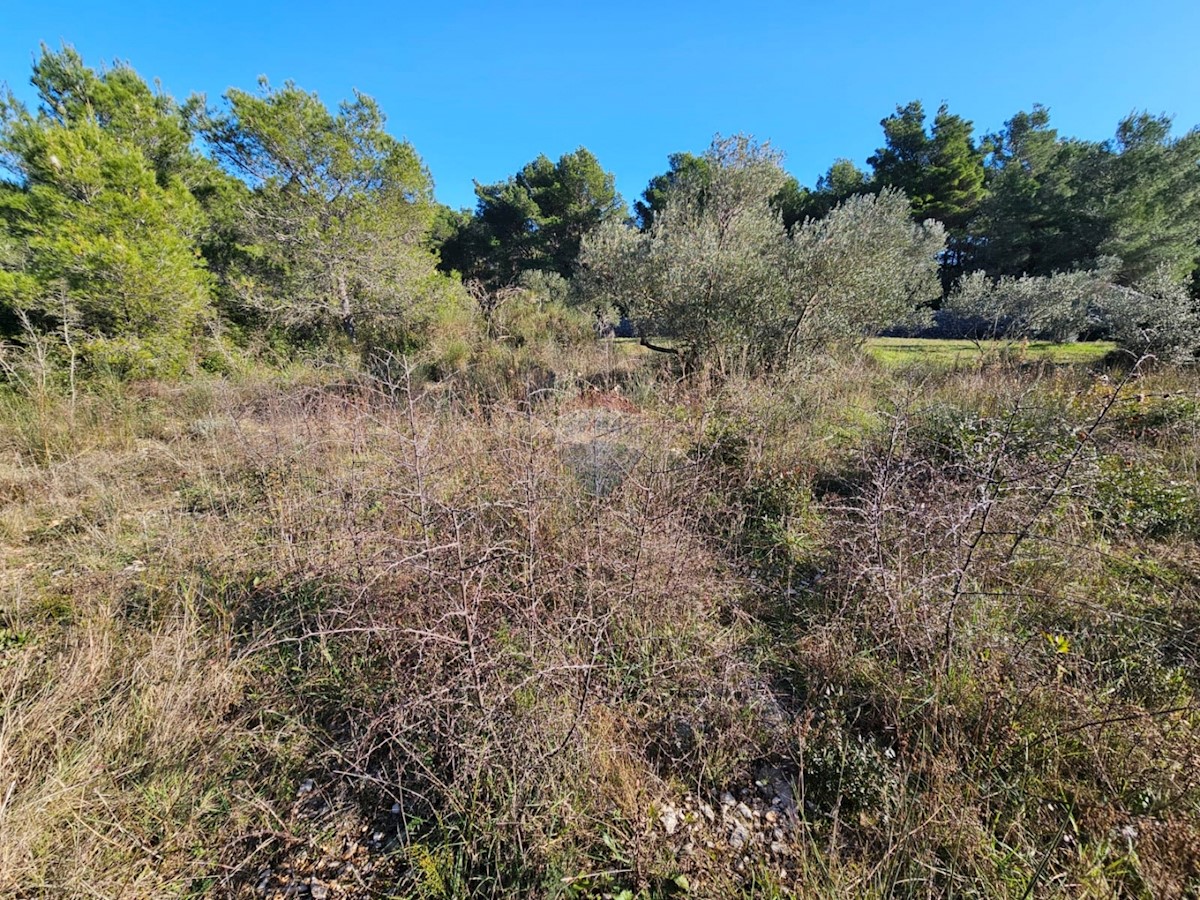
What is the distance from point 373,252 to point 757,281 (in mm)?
8136

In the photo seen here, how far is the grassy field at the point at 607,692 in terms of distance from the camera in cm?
133

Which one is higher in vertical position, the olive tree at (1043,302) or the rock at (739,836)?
the olive tree at (1043,302)

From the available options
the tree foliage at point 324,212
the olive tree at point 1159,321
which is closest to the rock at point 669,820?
the olive tree at point 1159,321

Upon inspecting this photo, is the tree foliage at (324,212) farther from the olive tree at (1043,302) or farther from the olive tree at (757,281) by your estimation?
the olive tree at (1043,302)

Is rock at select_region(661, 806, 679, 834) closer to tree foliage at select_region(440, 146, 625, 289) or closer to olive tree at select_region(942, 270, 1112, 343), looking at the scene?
olive tree at select_region(942, 270, 1112, 343)

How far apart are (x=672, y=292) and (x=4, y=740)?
721cm

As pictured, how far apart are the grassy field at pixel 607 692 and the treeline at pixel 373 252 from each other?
384 cm

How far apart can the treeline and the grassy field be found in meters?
3.84

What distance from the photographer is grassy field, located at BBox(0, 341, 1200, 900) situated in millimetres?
1327

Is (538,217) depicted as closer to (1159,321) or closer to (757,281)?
(757,281)

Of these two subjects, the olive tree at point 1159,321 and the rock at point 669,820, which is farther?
the olive tree at point 1159,321

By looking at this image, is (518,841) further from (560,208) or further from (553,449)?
(560,208)

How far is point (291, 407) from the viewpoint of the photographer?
4.14 meters

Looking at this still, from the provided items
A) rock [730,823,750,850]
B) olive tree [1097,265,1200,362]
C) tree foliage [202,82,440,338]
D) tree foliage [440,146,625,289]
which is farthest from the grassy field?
tree foliage [440,146,625,289]
